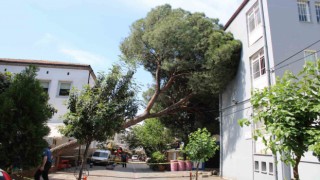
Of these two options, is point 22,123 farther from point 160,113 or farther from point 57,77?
point 57,77

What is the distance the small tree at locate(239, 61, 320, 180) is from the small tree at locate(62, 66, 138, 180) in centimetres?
830

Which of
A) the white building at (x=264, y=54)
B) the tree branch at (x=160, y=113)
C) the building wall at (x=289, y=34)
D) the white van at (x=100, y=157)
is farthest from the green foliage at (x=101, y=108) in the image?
the white van at (x=100, y=157)

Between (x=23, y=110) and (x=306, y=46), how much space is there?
1425 cm

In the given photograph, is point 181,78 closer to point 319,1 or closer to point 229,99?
point 229,99

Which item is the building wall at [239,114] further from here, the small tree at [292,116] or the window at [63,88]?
the window at [63,88]

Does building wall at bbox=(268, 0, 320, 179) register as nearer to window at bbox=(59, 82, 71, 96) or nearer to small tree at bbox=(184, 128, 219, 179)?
small tree at bbox=(184, 128, 219, 179)

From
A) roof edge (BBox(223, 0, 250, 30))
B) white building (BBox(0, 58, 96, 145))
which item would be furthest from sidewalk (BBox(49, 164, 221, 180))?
roof edge (BBox(223, 0, 250, 30))

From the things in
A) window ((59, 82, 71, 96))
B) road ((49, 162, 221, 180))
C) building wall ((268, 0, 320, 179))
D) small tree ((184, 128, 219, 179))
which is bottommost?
road ((49, 162, 221, 180))

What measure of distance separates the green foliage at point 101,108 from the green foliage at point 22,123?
2472 millimetres

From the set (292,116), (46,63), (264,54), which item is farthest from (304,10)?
(46,63)

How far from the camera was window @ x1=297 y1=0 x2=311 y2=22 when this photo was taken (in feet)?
52.9

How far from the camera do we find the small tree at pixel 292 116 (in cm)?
540

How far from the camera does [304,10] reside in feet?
53.8

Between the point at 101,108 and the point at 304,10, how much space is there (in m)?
12.9
